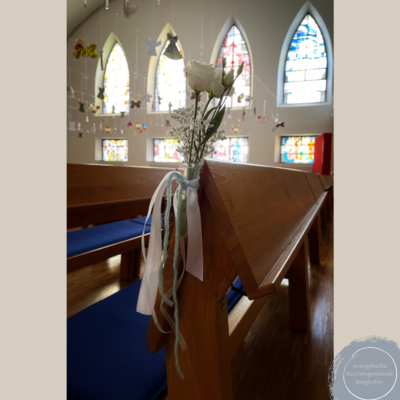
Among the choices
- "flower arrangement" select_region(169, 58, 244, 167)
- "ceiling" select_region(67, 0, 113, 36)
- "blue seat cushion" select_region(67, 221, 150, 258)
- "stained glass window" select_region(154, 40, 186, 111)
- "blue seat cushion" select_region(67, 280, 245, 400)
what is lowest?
"blue seat cushion" select_region(67, 280, 245, 400)

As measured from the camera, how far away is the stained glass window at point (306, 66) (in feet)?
27.6

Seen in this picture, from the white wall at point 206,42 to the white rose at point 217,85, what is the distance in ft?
26.4

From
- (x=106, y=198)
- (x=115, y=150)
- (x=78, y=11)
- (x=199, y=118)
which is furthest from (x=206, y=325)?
(x=78, y=11)

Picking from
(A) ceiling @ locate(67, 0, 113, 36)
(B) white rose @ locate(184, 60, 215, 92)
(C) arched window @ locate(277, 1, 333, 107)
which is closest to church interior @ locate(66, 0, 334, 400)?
(B) white rose @ locate(184, 60, 215, 92)

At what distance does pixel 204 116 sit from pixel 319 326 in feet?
4.54

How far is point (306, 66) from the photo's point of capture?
8562mm

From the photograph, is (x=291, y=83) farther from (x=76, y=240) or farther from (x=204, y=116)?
(x=204, y=116)

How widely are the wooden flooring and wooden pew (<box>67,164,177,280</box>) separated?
0.35 m

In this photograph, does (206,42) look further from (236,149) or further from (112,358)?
(112,358)

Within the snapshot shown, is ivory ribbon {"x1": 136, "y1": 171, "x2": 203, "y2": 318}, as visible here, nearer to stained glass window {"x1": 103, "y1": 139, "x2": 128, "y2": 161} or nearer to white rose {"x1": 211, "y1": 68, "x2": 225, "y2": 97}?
white rose {"x1": 211, "y1": 68, "x2": 225, "y2": 97}

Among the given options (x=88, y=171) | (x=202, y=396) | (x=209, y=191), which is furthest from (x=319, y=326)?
(x=88, y=171)

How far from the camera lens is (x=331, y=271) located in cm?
242

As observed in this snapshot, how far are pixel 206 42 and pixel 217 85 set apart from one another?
9.29 m

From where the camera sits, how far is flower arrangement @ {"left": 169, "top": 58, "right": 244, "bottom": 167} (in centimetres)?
65
